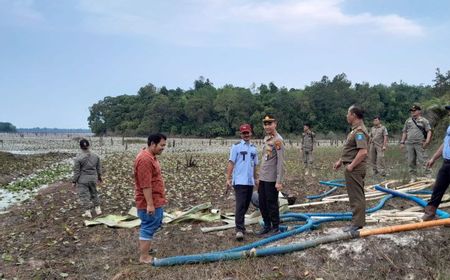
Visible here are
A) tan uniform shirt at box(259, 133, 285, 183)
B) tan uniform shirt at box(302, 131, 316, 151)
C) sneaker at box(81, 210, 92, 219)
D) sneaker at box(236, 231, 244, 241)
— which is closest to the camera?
tan uniform shirt at box(259, 133, 285, 183)

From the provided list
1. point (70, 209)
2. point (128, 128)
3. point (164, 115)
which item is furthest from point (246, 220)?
point (128, 128)

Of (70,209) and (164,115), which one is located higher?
(164,115)

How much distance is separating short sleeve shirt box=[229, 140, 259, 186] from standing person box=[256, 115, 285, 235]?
188mm

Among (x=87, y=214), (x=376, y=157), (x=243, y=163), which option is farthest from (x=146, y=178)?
(x=376, y=157)

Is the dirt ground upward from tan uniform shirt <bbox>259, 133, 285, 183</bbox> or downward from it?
downward

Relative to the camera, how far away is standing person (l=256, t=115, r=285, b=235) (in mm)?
6359

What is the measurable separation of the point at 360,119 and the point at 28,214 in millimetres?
8437

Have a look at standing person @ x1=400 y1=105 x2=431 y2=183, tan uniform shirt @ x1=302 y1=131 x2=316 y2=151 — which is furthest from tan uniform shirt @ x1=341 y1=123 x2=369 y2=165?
tan uniform shirt @ x1=302 y1=131 x2=316 y2=151

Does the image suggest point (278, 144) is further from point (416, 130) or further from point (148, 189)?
point (416, 130)

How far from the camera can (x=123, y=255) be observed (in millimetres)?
6332

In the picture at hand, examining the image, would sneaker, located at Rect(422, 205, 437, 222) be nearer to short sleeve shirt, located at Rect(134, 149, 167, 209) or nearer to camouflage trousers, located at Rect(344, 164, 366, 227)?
camouflage trousers, located at Rect(344, 164, 366, 227)

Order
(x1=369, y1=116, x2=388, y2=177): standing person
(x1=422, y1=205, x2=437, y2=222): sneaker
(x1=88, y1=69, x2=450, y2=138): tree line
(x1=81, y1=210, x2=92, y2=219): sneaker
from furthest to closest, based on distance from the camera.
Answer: (x1=88, y1=69, x2=450, y2=138): tree line → (x1=369, y1=116, x2=388, y2=177): standing person → (x1=81, y1=210, x2=92, y2=219): sneaker → (x1=422, y1=205, x2=437, y2=222): sneaker

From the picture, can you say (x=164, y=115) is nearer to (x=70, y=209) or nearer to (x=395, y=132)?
(x=395, y=132)

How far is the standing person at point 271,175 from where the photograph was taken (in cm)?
636
